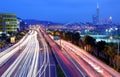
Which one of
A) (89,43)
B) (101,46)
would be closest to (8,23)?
(89,43)

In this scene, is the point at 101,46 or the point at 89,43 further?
the point at 89,43

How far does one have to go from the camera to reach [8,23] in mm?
177500

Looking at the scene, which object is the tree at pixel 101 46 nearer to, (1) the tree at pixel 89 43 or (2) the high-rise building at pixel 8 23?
(1) the tree at pixel 89 43

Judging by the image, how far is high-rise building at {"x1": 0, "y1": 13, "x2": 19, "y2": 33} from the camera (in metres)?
166

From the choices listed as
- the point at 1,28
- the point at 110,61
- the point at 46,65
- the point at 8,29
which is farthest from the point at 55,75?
the point at 8,29

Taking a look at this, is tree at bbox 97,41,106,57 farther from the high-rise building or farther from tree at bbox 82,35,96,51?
the high-rise building

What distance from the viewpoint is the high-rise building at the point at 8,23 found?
166 meters

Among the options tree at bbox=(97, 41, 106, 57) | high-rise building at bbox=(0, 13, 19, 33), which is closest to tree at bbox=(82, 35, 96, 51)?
tree at bbox=(97, 41, 106, 57)

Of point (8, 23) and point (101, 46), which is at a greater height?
point (8, 23)

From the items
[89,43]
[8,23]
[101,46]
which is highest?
[8,23]

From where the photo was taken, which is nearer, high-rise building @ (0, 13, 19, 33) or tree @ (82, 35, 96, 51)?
tree @ (82, 35, 96, 51)

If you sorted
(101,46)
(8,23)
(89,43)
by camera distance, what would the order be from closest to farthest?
1. (101,46)
2. (89,43)
3. (8,23)

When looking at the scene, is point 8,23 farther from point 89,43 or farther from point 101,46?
point 101,46

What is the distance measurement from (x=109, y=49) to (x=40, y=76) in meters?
15.0
